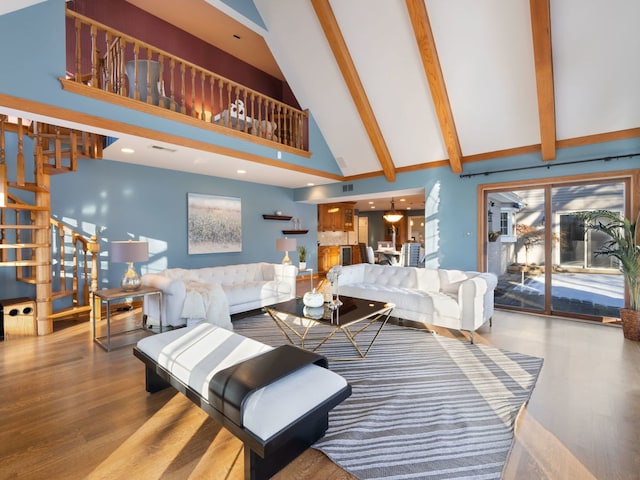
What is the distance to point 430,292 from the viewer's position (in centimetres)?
436

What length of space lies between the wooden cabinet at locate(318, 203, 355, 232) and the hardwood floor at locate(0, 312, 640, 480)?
6874 millimetres

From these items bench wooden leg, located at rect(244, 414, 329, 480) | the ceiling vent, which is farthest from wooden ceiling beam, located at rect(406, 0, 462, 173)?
bench wooden leg, located at rect(244, 414, 329, 480)

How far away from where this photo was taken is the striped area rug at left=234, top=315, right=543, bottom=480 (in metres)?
1.76

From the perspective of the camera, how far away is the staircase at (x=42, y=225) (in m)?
3.82

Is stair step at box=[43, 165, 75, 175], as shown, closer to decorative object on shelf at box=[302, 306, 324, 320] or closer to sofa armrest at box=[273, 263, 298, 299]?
sofa armrest at box=[273, 263, 298, 299]

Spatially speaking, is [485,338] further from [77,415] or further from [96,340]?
[96,340]

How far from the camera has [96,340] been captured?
370 cm

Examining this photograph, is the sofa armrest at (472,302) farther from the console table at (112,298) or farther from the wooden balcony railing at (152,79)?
the wooden balcony railing at (152,79)

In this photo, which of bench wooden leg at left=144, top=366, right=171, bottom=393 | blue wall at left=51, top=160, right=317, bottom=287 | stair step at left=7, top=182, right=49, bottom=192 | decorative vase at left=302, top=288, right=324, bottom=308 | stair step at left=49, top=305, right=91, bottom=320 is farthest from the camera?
blue wall at left=51, top=160, right=317, bottom=287

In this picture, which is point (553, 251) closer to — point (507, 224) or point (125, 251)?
point (507, 224)

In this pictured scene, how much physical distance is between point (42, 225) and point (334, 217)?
7.11 meters

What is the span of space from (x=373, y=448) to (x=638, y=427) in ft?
5.93

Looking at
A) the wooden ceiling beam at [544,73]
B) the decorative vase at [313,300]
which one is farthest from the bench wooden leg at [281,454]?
the wooden ceiling beam at [544,73]

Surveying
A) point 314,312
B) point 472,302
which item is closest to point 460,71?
point 472,302
